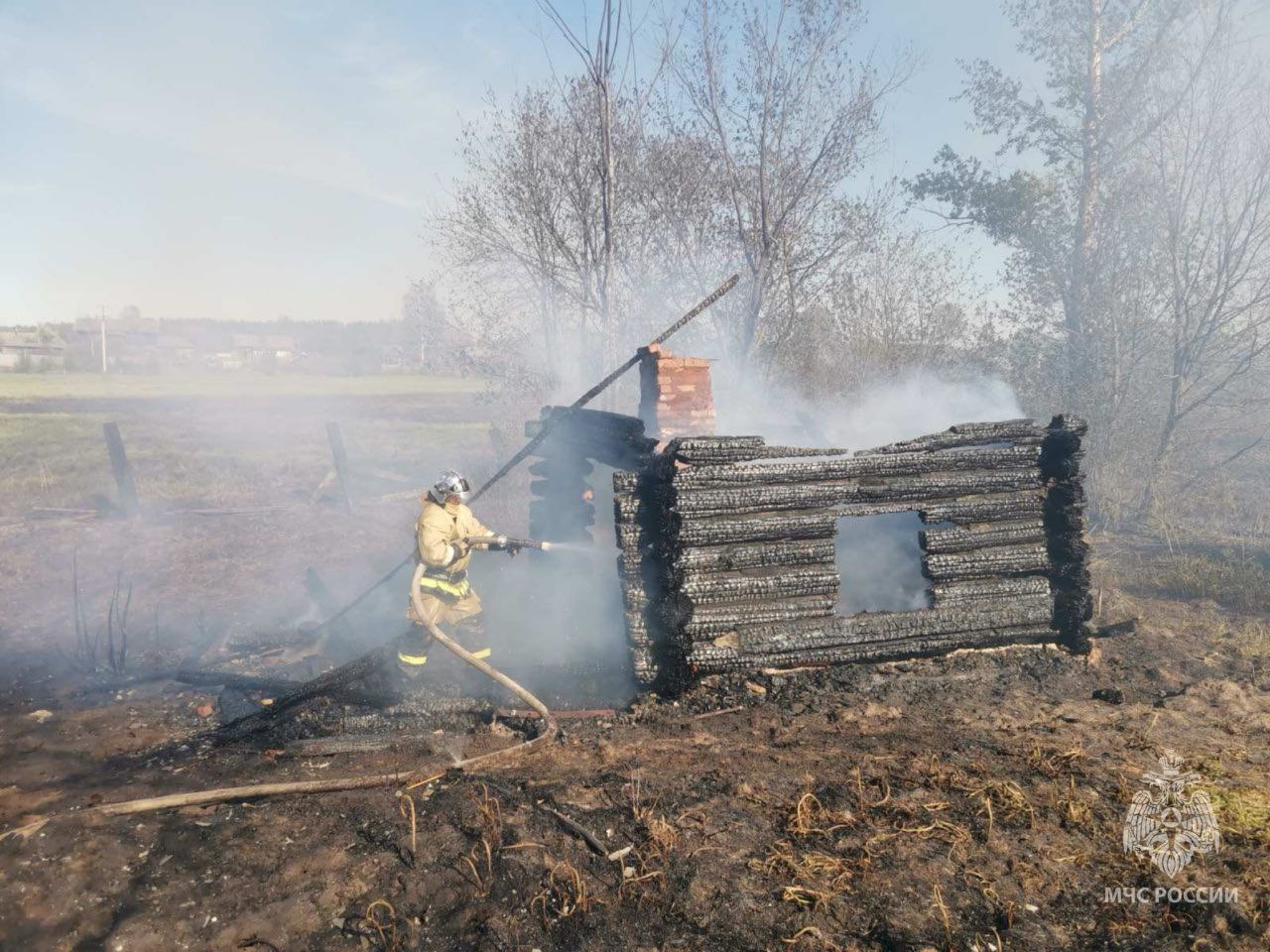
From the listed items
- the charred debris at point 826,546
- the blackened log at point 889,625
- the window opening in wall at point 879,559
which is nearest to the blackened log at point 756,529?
the charred debris at point 826,546

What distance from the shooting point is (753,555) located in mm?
6266

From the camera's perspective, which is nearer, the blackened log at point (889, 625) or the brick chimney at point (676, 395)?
the blackened log at point (889, 625)

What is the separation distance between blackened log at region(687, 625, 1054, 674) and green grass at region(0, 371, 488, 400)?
865 inches

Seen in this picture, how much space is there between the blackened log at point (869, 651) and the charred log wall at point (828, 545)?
0.01 metres

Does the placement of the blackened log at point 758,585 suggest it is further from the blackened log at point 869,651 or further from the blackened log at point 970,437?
the blackened log at point 970,437

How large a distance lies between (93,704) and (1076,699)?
916 cm

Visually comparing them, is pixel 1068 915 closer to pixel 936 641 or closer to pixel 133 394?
pixel 936 641

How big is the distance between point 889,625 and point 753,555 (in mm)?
1468

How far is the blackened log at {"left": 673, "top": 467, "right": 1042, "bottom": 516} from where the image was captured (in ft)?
20.2

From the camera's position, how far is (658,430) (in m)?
8.53

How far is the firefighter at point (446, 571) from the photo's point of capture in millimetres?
7016

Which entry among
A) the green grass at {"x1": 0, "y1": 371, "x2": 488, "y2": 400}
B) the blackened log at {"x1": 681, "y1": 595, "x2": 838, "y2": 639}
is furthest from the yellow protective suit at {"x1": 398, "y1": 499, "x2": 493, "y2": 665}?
the green grass at {"x1": 0, "y1": 371, "x2": 488, "y2": 400}

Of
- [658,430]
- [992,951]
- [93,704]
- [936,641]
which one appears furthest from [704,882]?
[93,704]

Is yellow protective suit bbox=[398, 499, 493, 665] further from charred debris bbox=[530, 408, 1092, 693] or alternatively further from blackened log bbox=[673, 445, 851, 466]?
blackened log bbox=[673, 445, 851, 466]
